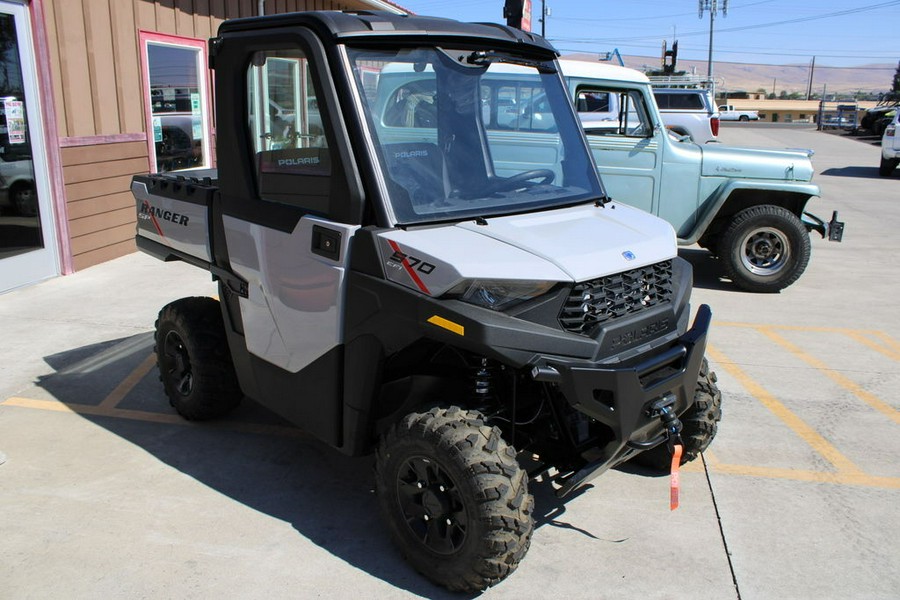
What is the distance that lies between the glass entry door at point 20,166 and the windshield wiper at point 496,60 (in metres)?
5.64

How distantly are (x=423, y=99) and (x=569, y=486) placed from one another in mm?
1784

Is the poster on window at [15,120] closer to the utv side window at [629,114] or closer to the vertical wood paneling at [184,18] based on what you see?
the vertical wood paneling at [184,18]

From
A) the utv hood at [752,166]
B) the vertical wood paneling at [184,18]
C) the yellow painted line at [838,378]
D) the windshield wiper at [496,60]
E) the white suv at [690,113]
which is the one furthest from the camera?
the white suv at [690,113]

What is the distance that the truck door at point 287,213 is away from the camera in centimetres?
337

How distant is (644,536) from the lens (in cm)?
371

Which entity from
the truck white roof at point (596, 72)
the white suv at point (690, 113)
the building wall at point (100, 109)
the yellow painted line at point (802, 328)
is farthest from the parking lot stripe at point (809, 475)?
the white suv at point (690, 113)

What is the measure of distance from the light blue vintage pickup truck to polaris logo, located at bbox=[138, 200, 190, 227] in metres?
4.84

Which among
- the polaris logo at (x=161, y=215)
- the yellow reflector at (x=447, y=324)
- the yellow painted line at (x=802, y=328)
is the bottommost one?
the yellow painted line at (x=802, y=328)

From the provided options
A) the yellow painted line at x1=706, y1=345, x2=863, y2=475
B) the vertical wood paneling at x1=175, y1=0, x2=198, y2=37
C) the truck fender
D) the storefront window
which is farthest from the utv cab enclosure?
the vertical wood paneling at x1=175, y1=0, x2=198, y2=37

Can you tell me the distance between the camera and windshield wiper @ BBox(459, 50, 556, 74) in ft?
11.8

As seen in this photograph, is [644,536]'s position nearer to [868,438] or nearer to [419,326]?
[419,326]

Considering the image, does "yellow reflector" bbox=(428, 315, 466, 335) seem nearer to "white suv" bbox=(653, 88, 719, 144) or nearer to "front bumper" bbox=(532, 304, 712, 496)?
"front bumper" bbox=(532, 304, 712, 496)

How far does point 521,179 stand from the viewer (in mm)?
3781

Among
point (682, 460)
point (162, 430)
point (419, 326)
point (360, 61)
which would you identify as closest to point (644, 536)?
point (682, 460)
